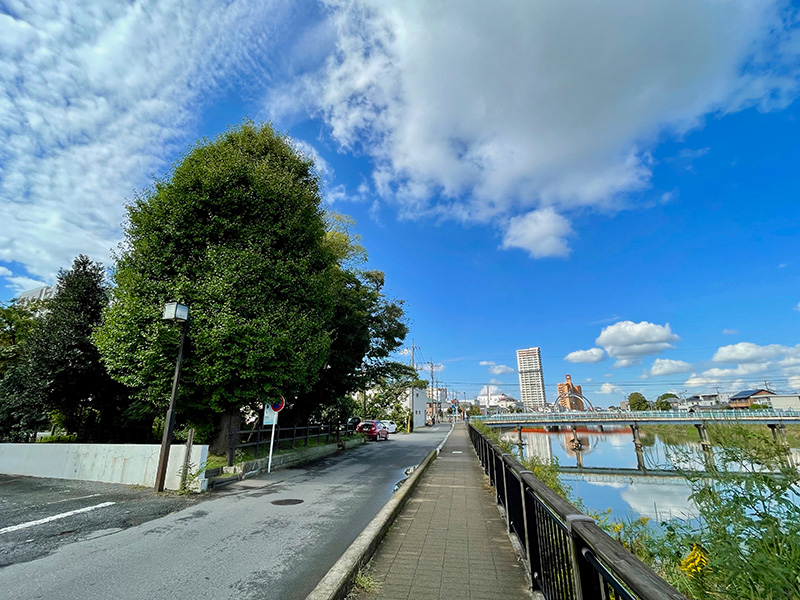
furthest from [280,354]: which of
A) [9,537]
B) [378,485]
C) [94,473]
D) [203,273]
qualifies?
[9,537]

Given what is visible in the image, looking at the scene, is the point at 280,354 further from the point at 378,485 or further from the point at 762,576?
the point at 762,576

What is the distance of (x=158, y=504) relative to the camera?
7535 mm

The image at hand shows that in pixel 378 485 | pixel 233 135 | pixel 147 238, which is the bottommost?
pixel 378 485

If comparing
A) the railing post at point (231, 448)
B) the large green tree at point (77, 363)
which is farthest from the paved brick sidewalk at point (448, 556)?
the large green tree at point (77, 363)

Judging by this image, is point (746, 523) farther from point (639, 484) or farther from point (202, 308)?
point (639, 484)

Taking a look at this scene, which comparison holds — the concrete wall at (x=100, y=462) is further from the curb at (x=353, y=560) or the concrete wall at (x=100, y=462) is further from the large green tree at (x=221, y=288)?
the curb at (x=353, y=560)

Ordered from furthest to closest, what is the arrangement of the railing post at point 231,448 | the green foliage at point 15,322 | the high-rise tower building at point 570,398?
the high-rise tower building at point 570,398
the green foliage at point 15,322
the railing post at point 231,448

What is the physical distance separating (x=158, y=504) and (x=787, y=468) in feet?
30.8

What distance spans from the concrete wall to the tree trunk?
2.63 metres

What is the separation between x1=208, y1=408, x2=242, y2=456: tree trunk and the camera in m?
12.0

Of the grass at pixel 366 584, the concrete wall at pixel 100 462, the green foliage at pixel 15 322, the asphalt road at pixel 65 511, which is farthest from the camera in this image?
the green foliage at pixel 15 322

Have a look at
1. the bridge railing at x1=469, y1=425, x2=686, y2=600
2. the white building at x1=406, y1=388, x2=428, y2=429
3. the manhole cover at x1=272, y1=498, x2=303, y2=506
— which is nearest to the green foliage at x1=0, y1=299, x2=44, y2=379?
the manhole cover at x1=272, y1=498, x2=303, y2=506

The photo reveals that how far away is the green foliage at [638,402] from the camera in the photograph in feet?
293

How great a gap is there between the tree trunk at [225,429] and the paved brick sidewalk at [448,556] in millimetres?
7043
